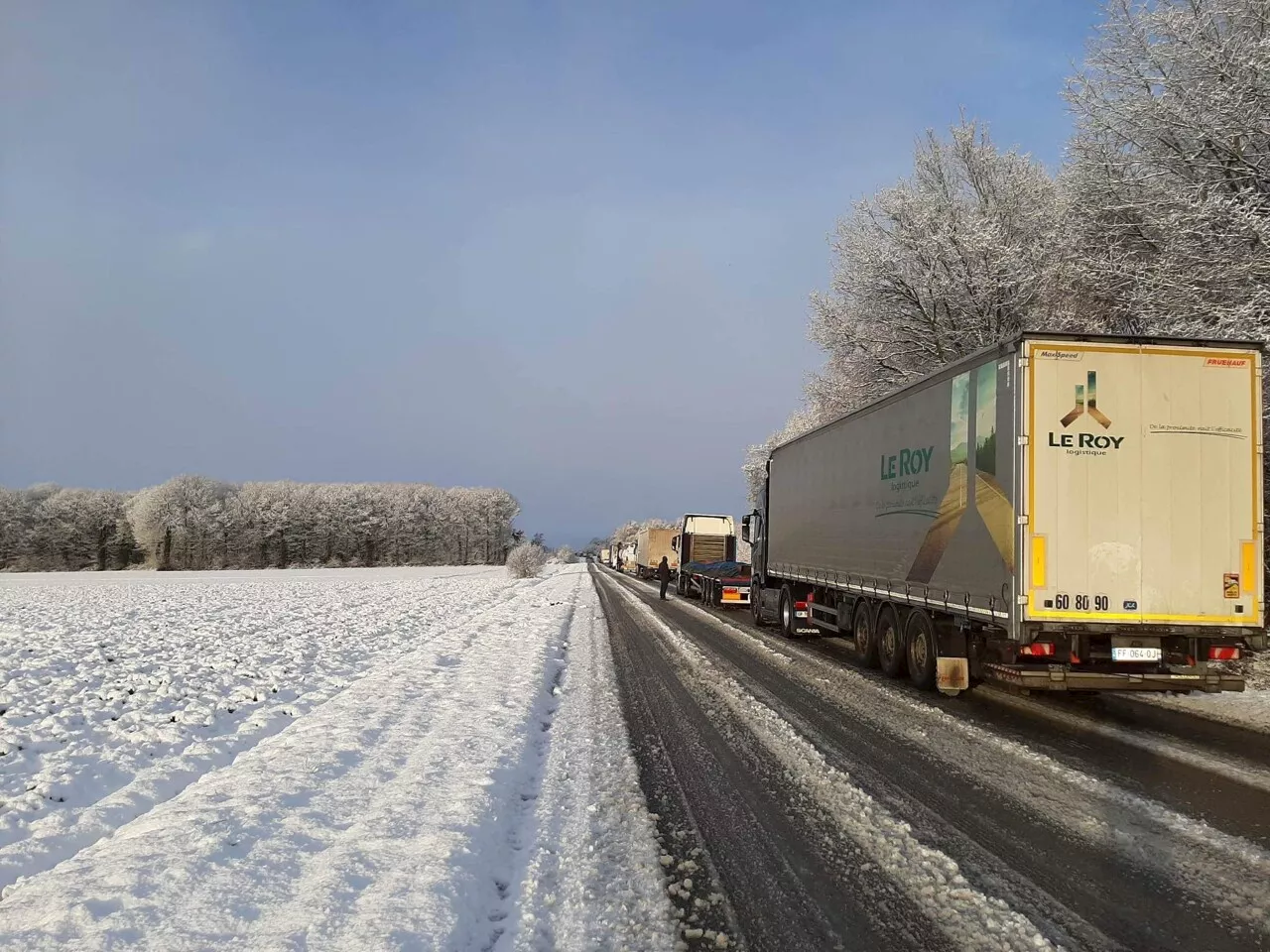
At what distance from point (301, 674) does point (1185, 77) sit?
16701 mm

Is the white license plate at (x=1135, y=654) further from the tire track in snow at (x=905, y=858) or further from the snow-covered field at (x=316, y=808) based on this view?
the snow-covered field at (x=316, y=808)

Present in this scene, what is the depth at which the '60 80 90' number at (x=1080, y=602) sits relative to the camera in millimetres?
7641

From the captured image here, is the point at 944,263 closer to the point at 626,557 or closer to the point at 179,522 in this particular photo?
the point at 626,557

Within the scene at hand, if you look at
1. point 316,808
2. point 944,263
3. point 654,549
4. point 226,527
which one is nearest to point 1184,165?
point 944,263

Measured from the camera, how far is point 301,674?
33.3ft

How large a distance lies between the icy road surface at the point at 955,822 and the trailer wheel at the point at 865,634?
8.79 feet

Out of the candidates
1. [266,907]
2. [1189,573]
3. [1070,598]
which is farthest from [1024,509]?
[266,907]

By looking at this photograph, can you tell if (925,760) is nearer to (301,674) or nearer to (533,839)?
(533,839)

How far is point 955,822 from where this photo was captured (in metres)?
4.91

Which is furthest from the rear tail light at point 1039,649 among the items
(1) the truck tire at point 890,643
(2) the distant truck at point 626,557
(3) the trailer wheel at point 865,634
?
(2) the distant truck at point 626,557

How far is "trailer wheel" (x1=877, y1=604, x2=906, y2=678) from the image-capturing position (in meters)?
A: 10.8

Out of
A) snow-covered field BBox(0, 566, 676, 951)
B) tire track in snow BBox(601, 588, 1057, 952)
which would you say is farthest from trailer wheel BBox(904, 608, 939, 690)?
snow-covered field BBox(0, 566, 676, 951)

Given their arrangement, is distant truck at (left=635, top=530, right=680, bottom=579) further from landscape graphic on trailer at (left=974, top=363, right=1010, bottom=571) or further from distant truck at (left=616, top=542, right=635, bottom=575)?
landscape graphic on trailer at (left=974, top=363, right=1010, bottom=571)

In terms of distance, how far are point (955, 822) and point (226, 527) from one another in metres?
91.8
